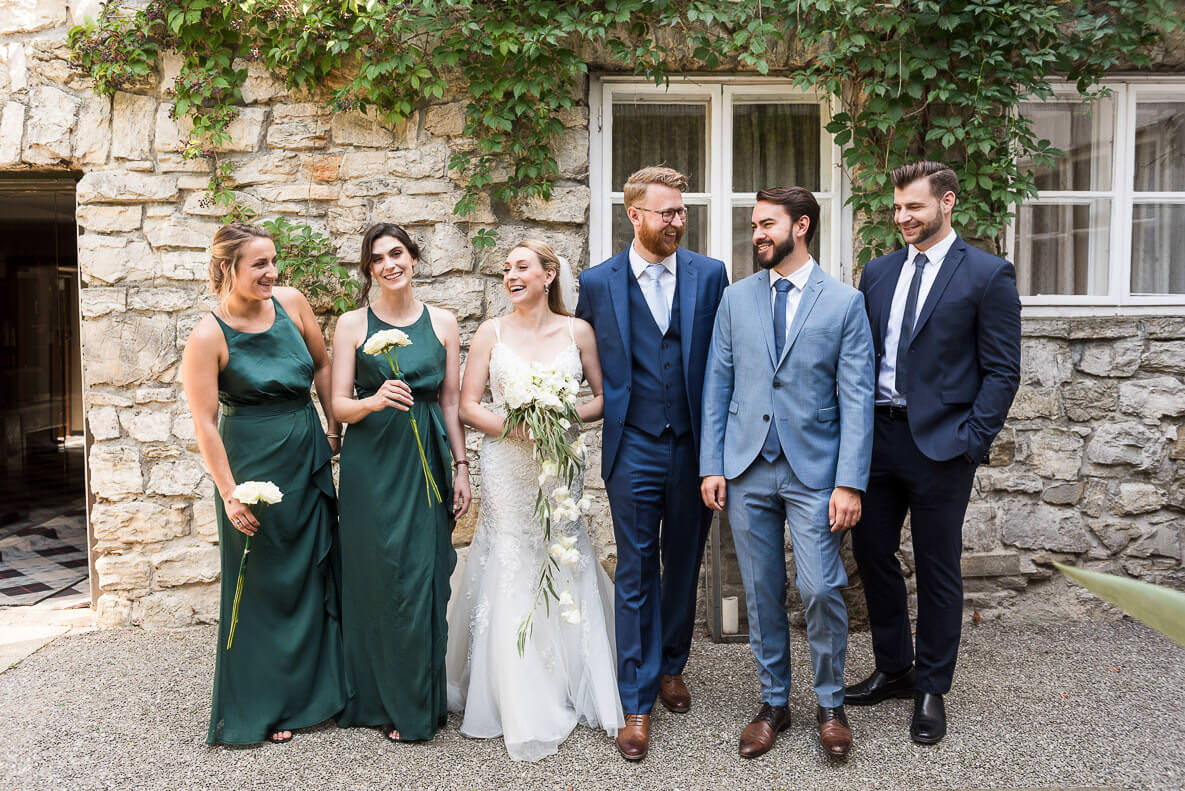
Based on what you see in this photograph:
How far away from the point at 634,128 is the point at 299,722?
3.19 metres

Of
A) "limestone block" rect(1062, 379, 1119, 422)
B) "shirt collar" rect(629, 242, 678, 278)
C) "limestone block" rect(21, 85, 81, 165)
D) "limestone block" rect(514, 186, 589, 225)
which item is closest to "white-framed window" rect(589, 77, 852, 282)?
"limestone block" rect(514, 186, 589, 225)

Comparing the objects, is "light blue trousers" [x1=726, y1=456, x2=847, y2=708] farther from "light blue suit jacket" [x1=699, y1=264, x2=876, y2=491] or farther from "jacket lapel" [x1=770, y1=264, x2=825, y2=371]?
"jacket lapel" [x1=770, y1=264, x2=825, y2=371]

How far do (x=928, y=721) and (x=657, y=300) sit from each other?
1819 mm

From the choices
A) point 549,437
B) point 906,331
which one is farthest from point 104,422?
point 906,331

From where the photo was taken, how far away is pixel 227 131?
4.13 meters

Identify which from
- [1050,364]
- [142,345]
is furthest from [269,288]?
[1050,364]

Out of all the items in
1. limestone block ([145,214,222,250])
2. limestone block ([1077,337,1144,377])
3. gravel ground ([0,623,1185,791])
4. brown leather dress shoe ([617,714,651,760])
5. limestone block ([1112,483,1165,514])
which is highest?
limestone block ([145,214,222,250])

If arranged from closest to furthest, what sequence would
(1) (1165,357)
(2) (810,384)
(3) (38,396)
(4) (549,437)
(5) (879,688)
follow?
(2) (810,384) → (4) (549,437) → (5) (879,688) → (1) (1165,357) → (3) (38,396)

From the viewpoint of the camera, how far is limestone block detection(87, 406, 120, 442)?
4191 mm

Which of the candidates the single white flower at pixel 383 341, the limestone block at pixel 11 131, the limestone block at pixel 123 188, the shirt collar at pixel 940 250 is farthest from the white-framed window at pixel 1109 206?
the limestone block at pixel 11 131

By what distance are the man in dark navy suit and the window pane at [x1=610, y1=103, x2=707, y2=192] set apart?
1494 mm

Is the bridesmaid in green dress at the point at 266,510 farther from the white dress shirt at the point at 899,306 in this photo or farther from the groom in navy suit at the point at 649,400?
the white dress shirt at the point at 899,306

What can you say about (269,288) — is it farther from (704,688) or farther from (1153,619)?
(1153,619)

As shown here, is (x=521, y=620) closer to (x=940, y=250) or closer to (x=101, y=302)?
(x=940, y=250)
